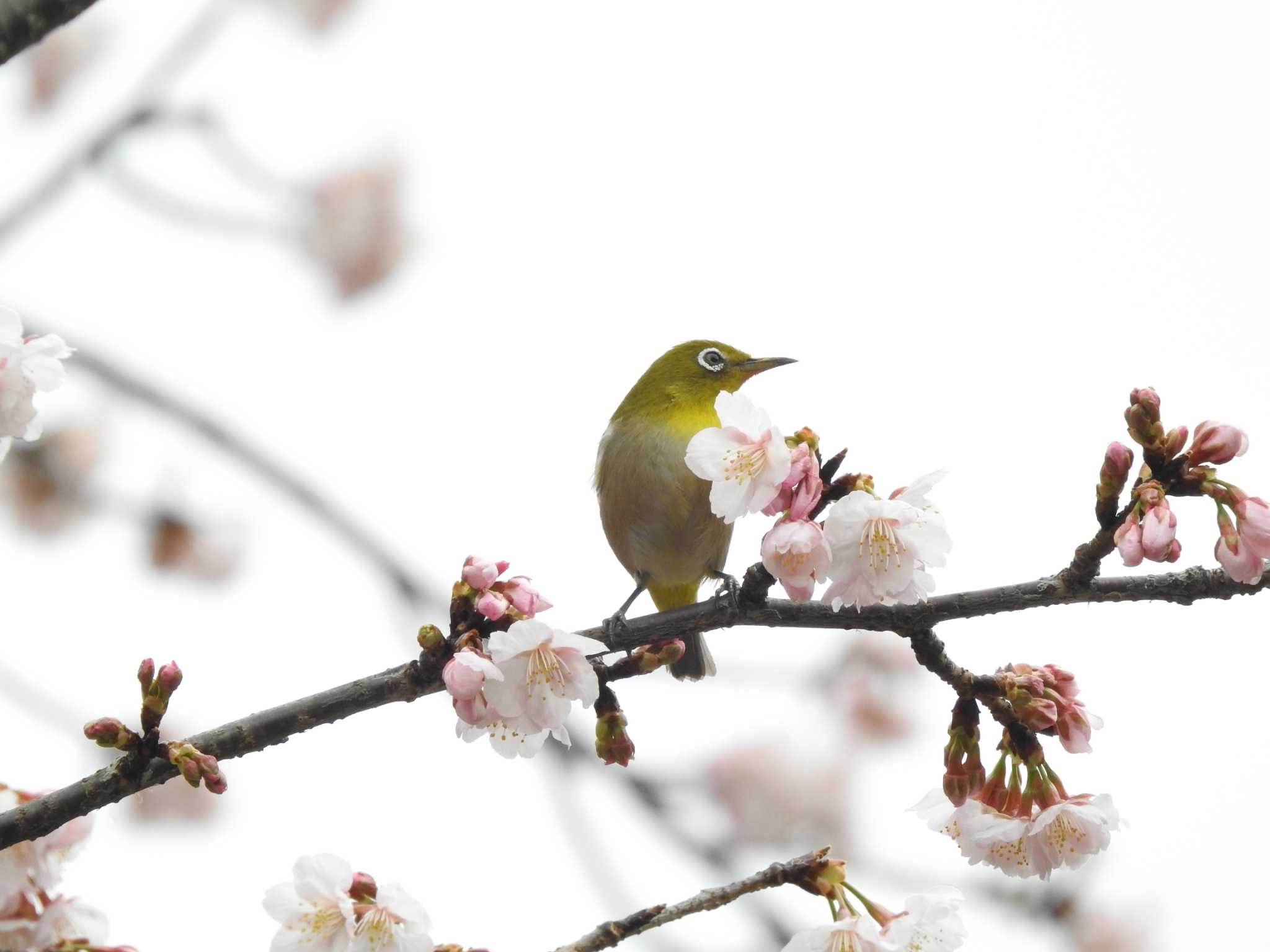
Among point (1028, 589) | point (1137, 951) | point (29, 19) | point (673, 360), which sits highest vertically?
point (673, 360)

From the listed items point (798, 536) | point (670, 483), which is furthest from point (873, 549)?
point (670, 483)

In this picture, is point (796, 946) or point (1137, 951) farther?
point (1137, 951)

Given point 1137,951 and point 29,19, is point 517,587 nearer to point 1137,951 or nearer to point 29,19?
point 29,19

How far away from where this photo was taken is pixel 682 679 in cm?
457

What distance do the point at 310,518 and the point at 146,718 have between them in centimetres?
104

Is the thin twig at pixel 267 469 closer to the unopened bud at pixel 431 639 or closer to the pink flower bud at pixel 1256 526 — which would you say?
the unopened bud at pixel 431 639

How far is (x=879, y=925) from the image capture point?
221cm

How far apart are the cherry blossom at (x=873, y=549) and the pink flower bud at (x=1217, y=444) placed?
1.54 feet

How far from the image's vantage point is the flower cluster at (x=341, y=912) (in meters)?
2.04

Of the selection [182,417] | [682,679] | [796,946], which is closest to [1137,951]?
[682,679]

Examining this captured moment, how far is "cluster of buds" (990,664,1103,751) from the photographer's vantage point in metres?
2.24

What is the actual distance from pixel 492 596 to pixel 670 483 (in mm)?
2097

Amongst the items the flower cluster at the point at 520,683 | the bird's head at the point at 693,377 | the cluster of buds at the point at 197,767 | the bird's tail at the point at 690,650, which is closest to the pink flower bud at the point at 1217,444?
the flower cluster at the point at 520,683

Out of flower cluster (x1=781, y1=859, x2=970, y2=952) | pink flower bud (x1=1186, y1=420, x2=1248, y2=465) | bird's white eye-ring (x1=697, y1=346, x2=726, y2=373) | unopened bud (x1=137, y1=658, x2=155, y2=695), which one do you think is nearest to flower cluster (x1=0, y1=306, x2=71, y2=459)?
unopened bud (x1=137, y1=658, x2=155, y2=695)
